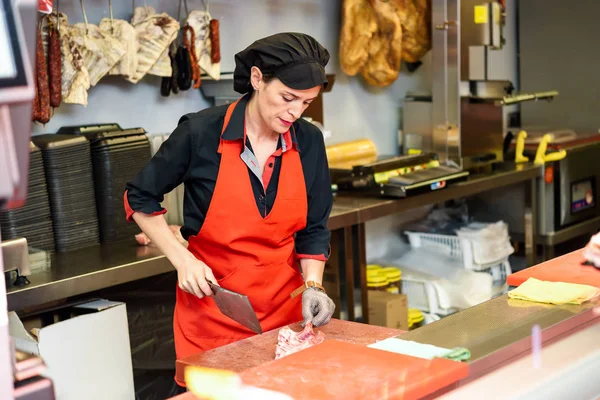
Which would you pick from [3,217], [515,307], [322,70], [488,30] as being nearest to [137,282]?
[3,217]

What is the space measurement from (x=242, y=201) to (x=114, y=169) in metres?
1.13

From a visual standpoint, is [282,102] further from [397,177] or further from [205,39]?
[397,177]

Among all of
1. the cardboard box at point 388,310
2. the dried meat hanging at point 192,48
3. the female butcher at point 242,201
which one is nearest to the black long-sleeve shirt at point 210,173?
the female butcher at point 242,201

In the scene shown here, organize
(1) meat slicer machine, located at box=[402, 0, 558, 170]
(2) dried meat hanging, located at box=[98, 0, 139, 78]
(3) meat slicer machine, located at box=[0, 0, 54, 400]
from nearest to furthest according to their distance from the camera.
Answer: (3) meat slicer machine, located at box=[0, 0, 54, 400] < (2) dried meat hanging, located at box=[98, 0, 139, 78] < (1) meat slicer machine, located at box=[402, 0, 558, 170]

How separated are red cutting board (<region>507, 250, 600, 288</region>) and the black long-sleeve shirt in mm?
615

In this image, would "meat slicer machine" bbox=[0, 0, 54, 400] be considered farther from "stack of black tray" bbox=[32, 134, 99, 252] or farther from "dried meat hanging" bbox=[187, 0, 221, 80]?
"dried meat hanging" bbox=[187, 0, 221, 80]

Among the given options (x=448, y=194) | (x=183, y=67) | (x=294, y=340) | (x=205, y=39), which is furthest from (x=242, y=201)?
(x=448, y=194)

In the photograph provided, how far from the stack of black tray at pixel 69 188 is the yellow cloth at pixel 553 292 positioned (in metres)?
1.90

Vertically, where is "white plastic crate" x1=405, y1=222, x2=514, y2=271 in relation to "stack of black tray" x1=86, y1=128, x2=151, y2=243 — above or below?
below

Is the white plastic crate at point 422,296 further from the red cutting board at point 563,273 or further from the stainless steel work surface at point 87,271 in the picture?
the red cutting board at point 563,273

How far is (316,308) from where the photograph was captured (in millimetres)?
2305

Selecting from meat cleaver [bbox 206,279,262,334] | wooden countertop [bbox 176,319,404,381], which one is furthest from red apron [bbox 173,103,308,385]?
wooden countertop [bbox 176,319,404,381]

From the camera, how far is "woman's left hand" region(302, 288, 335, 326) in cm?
227

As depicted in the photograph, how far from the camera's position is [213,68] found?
12.7 ft
